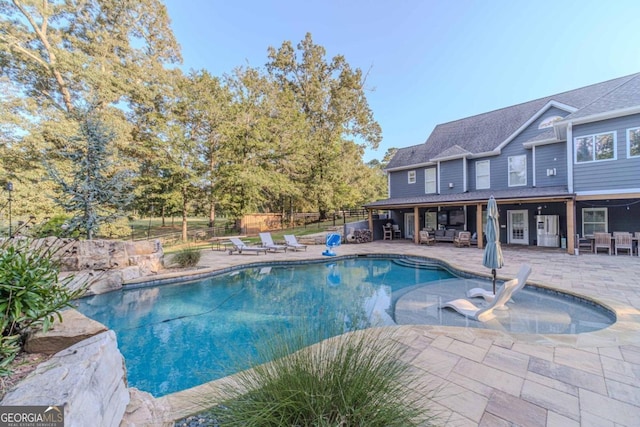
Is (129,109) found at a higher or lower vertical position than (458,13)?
lower

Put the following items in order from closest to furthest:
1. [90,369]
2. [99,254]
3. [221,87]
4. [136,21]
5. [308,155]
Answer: [90,369]
[99,254]
[136,21]
[221,87]
[308,155]

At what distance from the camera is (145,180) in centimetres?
1591

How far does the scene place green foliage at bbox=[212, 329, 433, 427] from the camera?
1.55 metres

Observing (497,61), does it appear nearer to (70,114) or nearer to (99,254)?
(99,254)

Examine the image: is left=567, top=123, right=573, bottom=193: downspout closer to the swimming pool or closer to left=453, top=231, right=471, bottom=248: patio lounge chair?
left=453, top=231, right=471, bottom=248: patio lounge chair

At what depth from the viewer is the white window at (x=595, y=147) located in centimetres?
978

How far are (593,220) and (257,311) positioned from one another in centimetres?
1473

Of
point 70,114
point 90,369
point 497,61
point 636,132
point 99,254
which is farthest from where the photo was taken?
point 497,61

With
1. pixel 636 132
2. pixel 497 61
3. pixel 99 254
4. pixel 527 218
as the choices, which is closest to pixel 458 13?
pixel 497 61

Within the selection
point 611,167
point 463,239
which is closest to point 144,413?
point 463,239

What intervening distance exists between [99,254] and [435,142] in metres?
18.1

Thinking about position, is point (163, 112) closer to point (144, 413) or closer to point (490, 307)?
point (144, 413)

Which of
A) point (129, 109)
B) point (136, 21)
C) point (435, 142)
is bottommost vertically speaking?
point (435, 142)

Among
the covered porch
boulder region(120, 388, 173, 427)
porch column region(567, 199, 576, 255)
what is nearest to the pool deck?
boulder region(120, 388, 173, 427)
